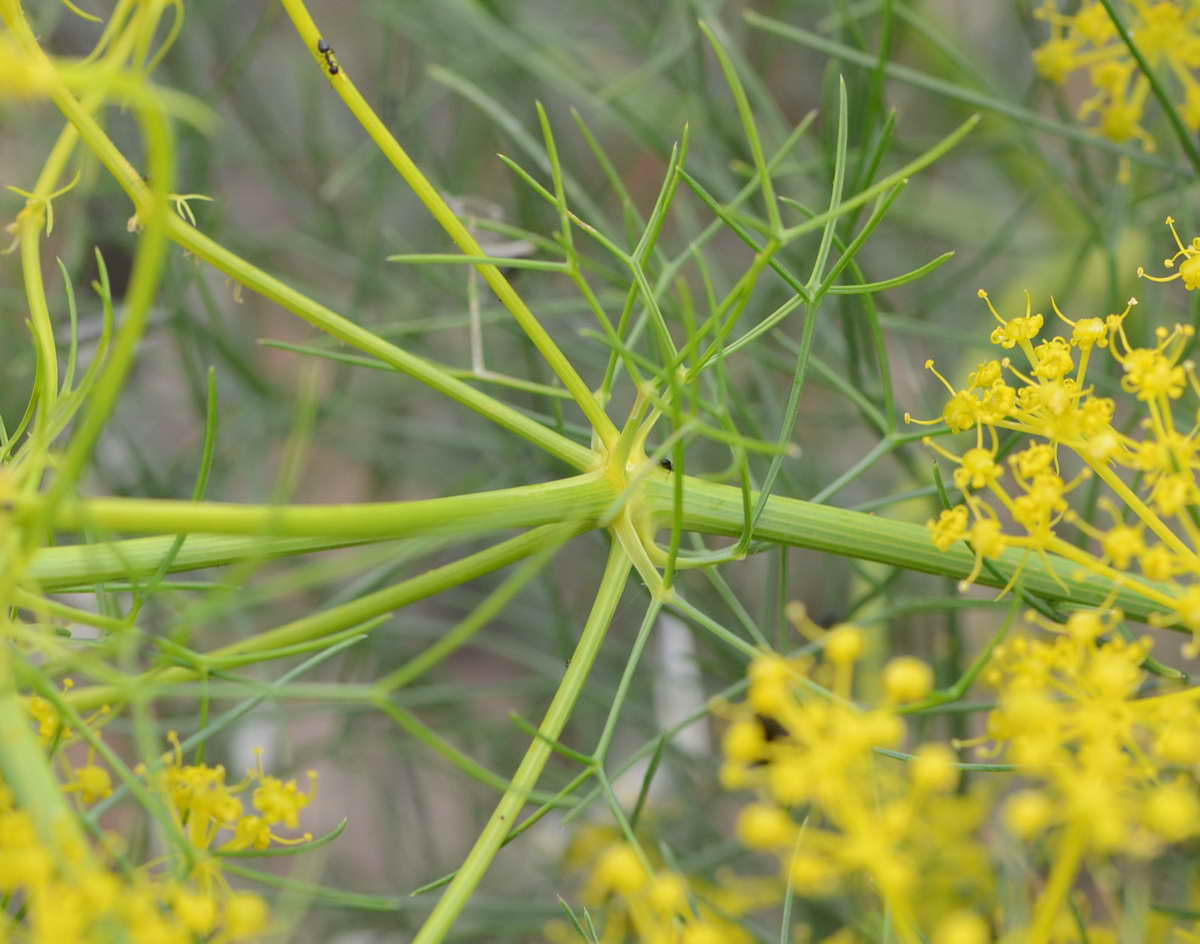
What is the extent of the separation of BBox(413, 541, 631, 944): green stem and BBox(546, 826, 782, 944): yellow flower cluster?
1.9 inches

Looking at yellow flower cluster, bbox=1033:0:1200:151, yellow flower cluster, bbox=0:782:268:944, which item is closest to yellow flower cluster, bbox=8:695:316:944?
yellow flower cluster, bbox=0:782:268:944

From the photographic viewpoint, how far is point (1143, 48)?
0.80 m

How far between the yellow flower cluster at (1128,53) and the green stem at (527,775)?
0.52m

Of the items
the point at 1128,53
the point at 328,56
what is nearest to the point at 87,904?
the point at 328,56

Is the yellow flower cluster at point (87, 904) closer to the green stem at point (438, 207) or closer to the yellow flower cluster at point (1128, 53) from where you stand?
the green stem at point (438, 207)

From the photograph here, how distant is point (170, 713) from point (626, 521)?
41.4 inches

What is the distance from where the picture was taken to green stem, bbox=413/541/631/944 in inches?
19.0

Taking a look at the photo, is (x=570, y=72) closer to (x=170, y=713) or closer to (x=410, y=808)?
(x=170, y=713)

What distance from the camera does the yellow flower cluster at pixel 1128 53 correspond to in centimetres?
78

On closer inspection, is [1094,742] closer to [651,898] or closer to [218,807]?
[651,898]

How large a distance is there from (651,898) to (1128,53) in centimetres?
71

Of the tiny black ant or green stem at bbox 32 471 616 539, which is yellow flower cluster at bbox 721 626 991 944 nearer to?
green stem at bbox 32 471 616 539

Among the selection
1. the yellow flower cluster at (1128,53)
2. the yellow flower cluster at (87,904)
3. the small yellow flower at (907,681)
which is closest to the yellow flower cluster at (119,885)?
the yellow flower cluster at (87,904)

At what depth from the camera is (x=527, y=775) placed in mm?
512
